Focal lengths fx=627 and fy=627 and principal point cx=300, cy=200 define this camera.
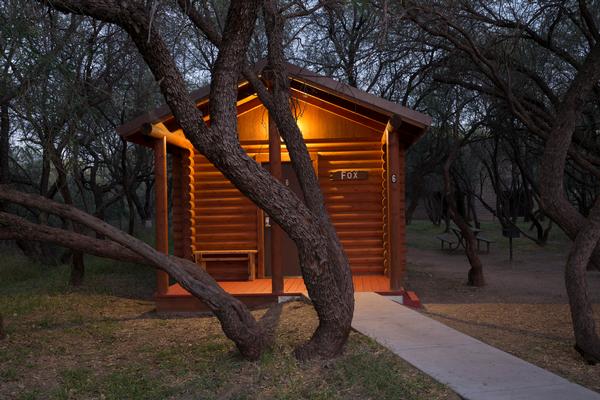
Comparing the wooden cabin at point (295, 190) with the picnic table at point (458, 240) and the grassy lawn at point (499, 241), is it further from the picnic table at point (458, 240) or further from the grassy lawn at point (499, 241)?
the grassy lawn at point (499, 241)

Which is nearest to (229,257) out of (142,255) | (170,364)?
(170,364)

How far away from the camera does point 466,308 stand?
11203mm

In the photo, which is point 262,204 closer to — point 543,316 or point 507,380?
point 507,380

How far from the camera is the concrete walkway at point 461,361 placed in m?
5.04

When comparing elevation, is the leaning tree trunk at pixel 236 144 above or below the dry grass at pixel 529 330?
above

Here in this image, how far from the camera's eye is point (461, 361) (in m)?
6.00

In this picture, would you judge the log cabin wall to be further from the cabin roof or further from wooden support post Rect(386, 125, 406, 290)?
wooden support post Rect(386, 125, 406, 290)

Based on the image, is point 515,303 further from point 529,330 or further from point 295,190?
point 295,190

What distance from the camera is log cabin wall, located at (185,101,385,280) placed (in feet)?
38.9

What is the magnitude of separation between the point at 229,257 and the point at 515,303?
5532 millimetres

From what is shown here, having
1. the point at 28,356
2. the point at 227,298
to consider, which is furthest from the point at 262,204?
the point at 28,356

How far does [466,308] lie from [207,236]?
4.97m

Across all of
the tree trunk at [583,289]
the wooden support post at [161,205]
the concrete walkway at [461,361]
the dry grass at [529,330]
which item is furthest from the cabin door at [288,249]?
the tree trunk at [583,289]

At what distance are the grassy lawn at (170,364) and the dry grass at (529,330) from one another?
6.72ft
